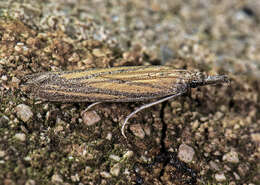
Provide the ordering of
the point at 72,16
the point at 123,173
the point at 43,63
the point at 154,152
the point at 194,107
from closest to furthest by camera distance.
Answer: the point at 123,173, the point at 154,152, the point at 43,63, the point at 194,107, the point at 72,16

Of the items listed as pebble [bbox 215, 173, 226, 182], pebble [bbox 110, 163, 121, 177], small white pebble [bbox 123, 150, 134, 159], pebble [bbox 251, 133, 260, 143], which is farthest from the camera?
pebble [bbox 251, 133, 260, 143]

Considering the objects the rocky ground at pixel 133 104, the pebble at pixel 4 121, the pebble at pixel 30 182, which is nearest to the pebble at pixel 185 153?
the rocky ground at pixel 133 104

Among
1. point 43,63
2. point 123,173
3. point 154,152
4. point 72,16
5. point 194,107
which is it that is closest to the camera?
point 123,173

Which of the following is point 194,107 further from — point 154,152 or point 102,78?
point 102,78

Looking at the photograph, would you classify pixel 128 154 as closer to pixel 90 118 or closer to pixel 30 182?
pixel 90 118

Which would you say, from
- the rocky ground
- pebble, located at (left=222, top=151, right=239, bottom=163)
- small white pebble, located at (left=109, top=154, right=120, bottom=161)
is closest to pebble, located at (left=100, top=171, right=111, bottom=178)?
the rocky ground

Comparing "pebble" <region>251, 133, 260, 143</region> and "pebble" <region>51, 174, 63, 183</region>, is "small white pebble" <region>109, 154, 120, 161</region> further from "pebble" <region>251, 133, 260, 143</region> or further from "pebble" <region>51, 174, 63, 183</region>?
"pebble" <region>251, 133, 260, 143</region>

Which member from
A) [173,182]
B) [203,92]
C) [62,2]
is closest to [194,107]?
[203,92]
